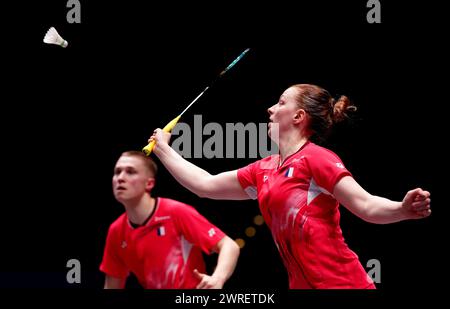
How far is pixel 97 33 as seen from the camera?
4.36 m

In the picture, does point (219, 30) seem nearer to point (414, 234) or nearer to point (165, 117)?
point (165, 117)

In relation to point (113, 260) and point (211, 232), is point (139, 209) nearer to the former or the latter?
point (113, 260)

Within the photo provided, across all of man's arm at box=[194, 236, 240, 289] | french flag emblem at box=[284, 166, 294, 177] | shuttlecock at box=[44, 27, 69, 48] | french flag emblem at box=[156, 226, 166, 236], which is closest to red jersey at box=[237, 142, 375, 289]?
french flag emblem at box=[284, 166, 294, 177]

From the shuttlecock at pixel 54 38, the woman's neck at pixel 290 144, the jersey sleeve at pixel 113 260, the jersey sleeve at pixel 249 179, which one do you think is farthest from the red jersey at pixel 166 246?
the shuttlecock at pixel 54 38

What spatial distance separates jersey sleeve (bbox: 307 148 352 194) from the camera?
2.64 meters

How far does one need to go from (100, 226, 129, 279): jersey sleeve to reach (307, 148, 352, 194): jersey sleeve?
5.25 ft

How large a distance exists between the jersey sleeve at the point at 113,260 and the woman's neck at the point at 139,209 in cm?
14

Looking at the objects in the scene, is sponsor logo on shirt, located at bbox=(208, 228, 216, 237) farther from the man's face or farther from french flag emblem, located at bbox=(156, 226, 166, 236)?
the man's face

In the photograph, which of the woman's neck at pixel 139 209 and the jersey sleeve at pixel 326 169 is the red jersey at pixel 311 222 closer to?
the jersey sleeve at pixel 326 169

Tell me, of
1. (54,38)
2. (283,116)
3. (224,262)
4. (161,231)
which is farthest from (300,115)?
(54,38)

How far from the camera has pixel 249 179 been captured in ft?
9.81

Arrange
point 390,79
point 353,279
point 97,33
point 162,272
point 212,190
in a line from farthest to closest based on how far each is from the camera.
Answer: point 97,33, point 390,79, point 162,272, point 212,190, point 353,279

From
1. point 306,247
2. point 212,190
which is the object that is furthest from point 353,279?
point 212,190

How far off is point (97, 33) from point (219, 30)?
758 millimetres
